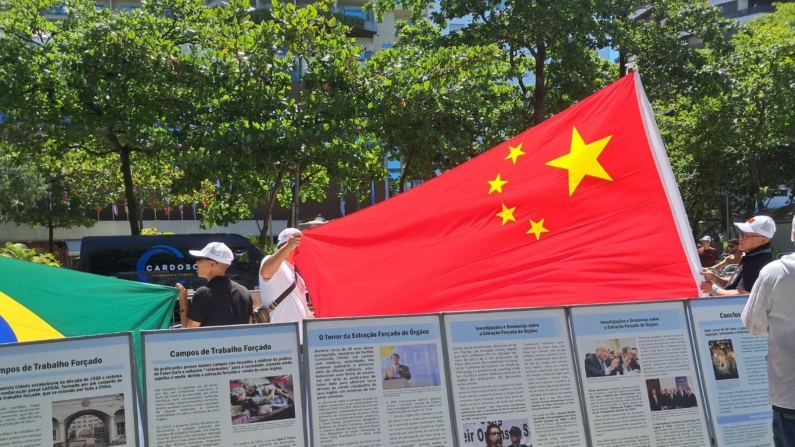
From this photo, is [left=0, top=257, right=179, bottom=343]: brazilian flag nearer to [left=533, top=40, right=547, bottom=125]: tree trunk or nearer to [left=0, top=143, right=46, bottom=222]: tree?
[left=533, top=40, right=547, bottom=125]: tree trunk

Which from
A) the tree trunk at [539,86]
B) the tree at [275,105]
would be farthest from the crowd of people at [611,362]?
the tree trunk at [539,86]

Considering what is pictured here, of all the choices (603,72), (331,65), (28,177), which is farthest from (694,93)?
(28,177)

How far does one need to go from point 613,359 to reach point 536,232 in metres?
1.20

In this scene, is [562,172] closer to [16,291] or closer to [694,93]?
[16,291]

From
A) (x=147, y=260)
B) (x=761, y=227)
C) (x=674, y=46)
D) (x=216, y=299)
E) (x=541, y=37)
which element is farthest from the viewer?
(x=674, y=46)

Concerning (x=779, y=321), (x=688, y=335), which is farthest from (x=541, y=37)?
(x=779, y=321)

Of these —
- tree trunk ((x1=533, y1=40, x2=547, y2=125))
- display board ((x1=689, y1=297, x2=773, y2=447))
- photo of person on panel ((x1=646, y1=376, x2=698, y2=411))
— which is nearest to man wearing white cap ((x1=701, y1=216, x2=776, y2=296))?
display board ((x1=689, y1=297, x2=773, y2=447))

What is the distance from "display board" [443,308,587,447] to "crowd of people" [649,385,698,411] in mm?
505

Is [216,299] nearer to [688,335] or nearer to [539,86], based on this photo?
[688,335]

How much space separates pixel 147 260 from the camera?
12.9m

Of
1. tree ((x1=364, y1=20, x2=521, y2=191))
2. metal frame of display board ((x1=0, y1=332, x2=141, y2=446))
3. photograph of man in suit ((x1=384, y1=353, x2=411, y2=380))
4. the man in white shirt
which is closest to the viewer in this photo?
metal frame of display board ((x1=0, y1=332, x2=141, y2=446))

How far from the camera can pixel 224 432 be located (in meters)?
4.00

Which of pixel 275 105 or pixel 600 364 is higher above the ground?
pixel 275 105

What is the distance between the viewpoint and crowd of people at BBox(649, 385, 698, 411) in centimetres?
459
